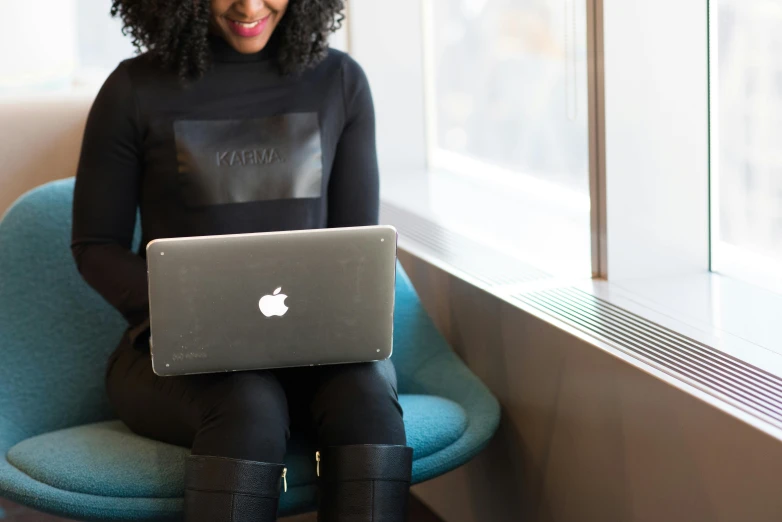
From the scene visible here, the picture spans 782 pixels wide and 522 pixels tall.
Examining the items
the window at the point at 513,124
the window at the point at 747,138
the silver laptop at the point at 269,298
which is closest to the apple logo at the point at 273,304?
the silver laptop at the point at 269,298

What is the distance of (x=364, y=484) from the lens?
154cm

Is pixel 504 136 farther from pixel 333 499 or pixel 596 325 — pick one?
pixel 333 499

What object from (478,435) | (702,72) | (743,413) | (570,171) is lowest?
(478,435)

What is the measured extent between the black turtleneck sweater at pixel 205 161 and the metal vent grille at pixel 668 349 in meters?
0.40

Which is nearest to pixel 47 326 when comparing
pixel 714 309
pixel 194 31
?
pixel 194 31

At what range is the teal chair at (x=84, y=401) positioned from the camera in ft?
5.47

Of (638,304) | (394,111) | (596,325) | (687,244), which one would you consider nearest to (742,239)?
(687,244)

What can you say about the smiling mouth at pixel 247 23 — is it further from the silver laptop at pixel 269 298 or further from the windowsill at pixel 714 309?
the windowsill at pixel 714 309

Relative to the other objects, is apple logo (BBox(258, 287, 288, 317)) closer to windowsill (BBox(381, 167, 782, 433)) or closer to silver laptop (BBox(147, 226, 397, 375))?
silver laptop (BBox(147, 226, 397, 375))

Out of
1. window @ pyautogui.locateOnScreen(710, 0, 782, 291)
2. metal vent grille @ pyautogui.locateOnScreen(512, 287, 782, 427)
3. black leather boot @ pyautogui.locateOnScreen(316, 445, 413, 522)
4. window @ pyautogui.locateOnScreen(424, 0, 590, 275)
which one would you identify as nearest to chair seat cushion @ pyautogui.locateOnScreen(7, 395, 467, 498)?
black leather boot @ pyautogui.locateOnScreen(316, 445, 413, 522)

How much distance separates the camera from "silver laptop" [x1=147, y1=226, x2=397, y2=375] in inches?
58.5

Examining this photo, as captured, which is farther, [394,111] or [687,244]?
[394,111]

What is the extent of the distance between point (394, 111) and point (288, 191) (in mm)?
1314

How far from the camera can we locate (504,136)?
2.86 m
